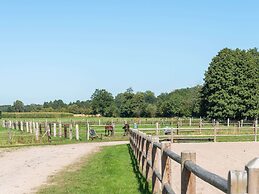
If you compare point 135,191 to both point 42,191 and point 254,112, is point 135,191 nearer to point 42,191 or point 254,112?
point 42,191

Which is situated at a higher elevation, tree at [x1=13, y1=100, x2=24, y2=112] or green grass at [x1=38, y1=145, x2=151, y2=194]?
tree at [x1=13, y1=100, x2=24, y2=112]

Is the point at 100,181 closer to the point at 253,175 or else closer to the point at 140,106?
the point at 253,175

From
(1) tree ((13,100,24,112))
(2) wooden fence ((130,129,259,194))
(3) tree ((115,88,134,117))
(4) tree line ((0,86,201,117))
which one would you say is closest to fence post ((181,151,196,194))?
(2) wooden fence ((130,129,259,194))

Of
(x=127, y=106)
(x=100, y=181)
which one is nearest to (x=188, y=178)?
(x=100, y=181)

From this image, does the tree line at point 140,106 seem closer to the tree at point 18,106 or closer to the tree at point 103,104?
the tree at point 103,104

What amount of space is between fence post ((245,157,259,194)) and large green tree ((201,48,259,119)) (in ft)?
184

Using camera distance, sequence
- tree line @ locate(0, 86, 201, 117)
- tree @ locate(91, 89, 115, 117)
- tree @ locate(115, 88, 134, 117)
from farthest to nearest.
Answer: tree @ locate(91, 89, 115, 117) < tree @ locate(115, 88, 134, 117) < tree line @ locate(0, 86, 201, 117)

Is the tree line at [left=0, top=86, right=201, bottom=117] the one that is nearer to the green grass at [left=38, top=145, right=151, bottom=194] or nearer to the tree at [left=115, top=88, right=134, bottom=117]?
the tree at [left=115, top=88, right=134, bottom=117]

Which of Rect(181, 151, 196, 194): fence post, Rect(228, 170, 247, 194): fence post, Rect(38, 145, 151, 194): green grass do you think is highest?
Rect(228, 170, 247, 194): fence post

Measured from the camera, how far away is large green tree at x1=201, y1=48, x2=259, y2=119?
5794cm

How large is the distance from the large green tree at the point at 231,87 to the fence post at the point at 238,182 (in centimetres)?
5606

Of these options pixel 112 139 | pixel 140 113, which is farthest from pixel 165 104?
pixel 112 139

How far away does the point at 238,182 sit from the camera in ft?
8.92

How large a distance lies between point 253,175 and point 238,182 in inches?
5.4
